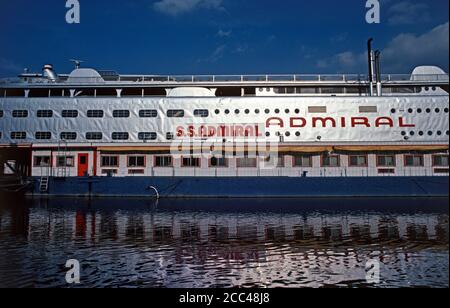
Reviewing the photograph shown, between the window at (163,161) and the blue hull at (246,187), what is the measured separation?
5.74ft

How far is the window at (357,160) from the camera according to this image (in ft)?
85.6

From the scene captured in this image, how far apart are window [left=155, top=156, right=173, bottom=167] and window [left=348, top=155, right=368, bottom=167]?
13.8m

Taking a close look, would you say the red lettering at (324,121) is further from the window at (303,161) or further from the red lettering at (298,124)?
the window at (303,161)

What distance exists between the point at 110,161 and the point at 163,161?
166 inches

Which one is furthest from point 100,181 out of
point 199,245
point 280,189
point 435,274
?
point 435,274

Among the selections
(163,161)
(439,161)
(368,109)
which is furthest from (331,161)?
(163,161)

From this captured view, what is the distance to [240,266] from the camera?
9055 millimetres

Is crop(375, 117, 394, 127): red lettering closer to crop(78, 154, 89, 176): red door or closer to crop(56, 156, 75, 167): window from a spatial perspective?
crop(78, 154, 89, 176): red door

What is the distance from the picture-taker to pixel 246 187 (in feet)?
82.0

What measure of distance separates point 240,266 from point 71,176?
69.1 ft

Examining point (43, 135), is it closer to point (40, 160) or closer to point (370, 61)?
point (40, 160)

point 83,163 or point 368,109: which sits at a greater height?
point 368,109

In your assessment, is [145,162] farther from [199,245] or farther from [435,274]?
[435,274]

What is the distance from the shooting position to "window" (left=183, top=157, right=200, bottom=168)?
86.3 ft
